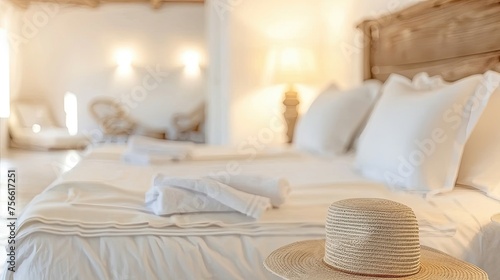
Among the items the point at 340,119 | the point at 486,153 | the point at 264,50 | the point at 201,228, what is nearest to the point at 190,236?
the point at 201,228

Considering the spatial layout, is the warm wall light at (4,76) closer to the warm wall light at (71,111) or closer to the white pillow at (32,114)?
the white pillow at (32,114)

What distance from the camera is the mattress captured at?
4.34ft

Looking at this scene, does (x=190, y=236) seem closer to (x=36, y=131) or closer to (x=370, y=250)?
(x=370, y=250)

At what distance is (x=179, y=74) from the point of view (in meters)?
8.59

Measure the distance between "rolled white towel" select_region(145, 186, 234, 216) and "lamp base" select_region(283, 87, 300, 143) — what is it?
281 centimetres

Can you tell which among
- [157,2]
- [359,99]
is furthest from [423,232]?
[157,2]

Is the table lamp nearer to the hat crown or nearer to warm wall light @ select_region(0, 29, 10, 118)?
the hat crown

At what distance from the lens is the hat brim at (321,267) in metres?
Result: 1.06

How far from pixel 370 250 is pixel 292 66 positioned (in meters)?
3.28

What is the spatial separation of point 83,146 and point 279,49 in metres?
4.75

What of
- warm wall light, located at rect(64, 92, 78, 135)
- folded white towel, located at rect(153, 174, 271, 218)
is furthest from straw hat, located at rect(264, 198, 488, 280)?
warm wall light, located at rect(64, 92, 78, 135)

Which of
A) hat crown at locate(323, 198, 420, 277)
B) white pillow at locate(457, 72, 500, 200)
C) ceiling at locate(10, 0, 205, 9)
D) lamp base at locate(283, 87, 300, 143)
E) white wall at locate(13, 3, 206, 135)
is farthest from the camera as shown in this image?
white wall at locate(13, 3, 206, 135)

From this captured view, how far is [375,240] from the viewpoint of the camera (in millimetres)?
1048

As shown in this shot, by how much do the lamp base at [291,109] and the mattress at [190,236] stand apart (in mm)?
2497
